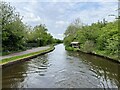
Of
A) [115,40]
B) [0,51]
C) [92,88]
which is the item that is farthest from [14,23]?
[92,88]

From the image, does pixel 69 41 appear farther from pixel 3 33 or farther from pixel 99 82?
pixel 99 82

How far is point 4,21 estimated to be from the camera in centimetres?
2358

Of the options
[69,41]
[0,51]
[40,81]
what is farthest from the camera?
[69,41]

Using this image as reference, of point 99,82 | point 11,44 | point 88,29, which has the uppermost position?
point 88,29

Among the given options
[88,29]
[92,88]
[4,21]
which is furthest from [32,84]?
[88,29]

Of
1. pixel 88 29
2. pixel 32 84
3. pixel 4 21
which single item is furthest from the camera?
pixel 88 29

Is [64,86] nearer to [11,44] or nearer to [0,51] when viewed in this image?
[0,51]

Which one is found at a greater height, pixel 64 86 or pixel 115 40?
pixel 115 40

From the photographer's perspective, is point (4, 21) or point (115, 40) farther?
point (4, 21)

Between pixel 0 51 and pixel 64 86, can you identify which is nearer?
pixel 64 86

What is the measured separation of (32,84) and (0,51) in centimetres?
1249

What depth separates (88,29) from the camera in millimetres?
37594

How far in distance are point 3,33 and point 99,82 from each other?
569 inches

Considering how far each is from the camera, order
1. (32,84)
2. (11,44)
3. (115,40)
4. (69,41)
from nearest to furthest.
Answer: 1. (32,84)
2. (115,40)
3. (11,44)
4. (69,41)
